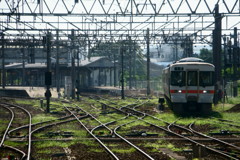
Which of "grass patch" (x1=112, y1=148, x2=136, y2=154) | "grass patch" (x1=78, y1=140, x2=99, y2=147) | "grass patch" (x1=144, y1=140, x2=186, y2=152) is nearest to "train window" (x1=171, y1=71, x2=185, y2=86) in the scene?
"grass patch" (x1=144, y1=140, x2=186, y2=152)

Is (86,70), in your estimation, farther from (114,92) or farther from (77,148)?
(77,148)

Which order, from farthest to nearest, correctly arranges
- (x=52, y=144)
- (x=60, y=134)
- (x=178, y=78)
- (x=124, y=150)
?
1. (x=178, y=78)
2. (x=60, y=134)
3. (x=52, y=144)
4. (x=124, y=150)

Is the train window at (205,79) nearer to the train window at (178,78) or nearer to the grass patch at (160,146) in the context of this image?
the train window at (178,78)

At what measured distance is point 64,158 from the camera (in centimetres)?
1002

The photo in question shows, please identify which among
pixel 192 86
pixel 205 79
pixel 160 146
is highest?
pixel 205 79

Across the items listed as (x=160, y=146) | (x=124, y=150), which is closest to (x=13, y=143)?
(x=124, y=150)

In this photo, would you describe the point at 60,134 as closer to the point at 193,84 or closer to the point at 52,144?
the point at 52,144

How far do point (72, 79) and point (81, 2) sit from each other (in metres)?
14.4

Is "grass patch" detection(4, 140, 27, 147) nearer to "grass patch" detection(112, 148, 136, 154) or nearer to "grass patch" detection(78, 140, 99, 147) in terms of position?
"grass patch" detection(78, 140, 99, 147)

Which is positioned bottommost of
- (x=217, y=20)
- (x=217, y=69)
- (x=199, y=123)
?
(x=199, y=123)

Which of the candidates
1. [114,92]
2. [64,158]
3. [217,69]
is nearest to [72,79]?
[114,92]

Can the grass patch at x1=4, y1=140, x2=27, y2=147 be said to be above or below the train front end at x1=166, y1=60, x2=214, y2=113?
below

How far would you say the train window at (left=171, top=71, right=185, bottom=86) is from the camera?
21.4 meters

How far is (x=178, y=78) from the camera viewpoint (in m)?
21.4
